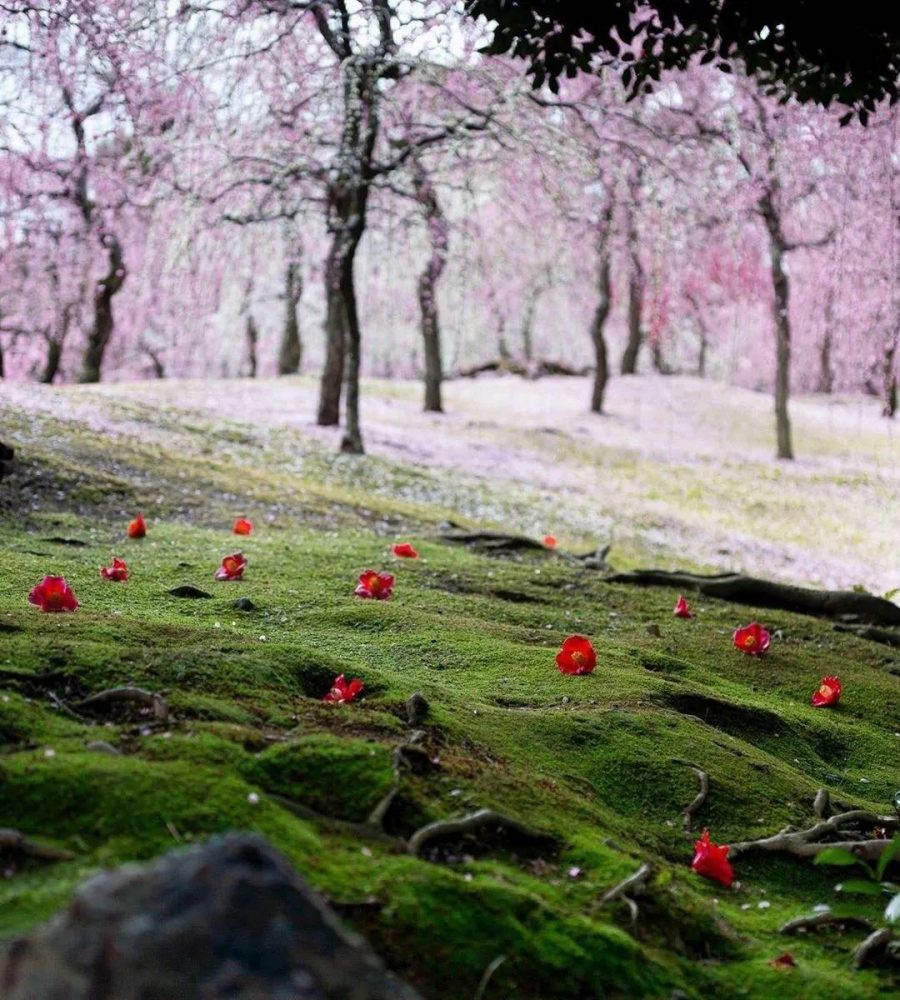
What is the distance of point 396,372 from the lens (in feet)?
173

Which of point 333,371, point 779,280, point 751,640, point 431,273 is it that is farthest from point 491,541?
point 779,280

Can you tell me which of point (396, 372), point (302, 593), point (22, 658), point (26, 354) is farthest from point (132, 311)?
point (22, 658)

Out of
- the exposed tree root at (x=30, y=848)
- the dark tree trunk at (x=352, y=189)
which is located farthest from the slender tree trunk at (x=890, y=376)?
the exposed tree root at (x=30, y=848)

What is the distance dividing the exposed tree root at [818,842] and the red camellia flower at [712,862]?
271 millimetres

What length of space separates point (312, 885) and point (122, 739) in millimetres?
852

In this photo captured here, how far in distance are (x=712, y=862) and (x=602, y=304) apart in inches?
956

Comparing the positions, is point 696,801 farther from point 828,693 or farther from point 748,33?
point 748,33

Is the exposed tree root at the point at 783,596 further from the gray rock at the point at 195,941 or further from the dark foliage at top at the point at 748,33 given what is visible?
the gray rock at the point at 195,941

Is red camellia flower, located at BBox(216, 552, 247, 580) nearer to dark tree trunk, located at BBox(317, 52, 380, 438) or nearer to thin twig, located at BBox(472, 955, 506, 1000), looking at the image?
thin twig, located at BBox(472, 955, 506, 1000)

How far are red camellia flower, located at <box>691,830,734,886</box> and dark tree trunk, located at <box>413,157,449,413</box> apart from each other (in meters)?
14.2

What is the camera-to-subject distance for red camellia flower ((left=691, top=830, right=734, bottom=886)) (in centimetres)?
336

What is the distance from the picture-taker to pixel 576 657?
4945 millimetres

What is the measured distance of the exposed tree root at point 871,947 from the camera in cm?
295

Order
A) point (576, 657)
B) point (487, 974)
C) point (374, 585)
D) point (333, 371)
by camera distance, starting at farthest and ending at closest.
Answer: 1. point (333, 371)
2. point (374, 585)
3. point (576, 657)
4. point (487, 974)
